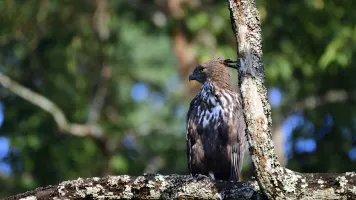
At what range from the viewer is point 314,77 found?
11.3 metres

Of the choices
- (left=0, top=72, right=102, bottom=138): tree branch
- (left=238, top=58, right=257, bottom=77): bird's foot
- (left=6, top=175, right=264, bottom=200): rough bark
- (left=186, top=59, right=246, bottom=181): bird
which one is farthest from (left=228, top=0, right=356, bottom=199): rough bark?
(left=0, top=72, right=102, bottom=138): tree branch

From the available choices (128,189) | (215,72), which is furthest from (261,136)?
(215,72)

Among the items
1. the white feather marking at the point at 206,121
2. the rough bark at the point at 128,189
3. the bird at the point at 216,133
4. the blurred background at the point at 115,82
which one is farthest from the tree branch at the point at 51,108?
the rough bark at the point at 128,189

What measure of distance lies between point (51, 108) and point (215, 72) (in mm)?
5009

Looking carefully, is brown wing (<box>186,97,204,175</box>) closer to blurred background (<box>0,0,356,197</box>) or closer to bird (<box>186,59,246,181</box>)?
bird (<box>186,59,246,181</box>)

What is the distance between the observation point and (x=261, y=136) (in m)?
→ 4.16

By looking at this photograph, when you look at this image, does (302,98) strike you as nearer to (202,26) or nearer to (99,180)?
(202,26)

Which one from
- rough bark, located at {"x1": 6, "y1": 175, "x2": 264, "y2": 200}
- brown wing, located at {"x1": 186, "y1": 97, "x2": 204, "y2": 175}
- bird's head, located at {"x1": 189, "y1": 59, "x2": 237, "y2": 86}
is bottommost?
rough bark, located at {"x1": 6, "y1": 175, "x2": 264, "y2": 200}

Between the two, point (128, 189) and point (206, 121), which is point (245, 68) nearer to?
point (128, 189)

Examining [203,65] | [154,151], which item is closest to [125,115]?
[154,151]

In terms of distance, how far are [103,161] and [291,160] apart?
3.46 meters

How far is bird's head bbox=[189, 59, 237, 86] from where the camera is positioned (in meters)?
7.52

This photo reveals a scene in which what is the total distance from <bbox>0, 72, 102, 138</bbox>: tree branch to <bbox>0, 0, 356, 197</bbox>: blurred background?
0.11 feet

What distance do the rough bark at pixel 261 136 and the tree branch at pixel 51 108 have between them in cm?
797
